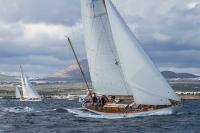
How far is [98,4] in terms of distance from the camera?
110m

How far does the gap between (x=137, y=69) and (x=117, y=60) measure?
6.65 metres

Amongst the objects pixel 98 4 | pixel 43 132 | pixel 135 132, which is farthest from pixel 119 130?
pixel 98 4

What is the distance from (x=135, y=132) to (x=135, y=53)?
23.5 m

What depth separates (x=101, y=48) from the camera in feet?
365

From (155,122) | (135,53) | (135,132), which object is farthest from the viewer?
(135,53)

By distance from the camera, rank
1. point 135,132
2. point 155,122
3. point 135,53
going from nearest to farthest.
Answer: point 135,132 → point 155,122 → point 135,53

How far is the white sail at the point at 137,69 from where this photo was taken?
104188 mm

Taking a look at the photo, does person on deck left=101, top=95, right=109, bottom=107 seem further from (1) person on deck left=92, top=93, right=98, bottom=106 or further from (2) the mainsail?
(1) person on deck left=92, top=93, right=98, bottom=106

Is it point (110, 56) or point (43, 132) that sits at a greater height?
point (110, 56)

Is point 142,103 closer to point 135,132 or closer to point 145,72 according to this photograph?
point 145,72

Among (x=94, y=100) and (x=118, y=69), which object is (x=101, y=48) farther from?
(x=94, y=100)

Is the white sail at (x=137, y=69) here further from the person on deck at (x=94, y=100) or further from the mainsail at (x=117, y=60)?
the person on deck at (x=94, y=100)

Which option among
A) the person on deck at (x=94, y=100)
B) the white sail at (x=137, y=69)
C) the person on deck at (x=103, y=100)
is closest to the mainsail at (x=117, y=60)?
the white sail at (x=137, y=69)

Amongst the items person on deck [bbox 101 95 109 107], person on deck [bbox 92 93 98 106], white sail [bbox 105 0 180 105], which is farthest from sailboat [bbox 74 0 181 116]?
person on deck [bbox 92 93 98 106]
